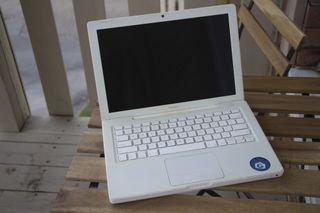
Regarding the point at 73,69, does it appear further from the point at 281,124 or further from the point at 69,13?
the point at 281,124

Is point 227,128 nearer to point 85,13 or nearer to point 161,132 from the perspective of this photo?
point 161,132

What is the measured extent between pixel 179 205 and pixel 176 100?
0.74 ft

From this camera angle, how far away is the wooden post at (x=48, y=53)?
1.33m

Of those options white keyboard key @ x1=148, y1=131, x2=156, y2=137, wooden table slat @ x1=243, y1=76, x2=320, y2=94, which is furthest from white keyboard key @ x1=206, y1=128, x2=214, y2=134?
wooden table slat @ x1=243, y1=76, x2=320, y2=94

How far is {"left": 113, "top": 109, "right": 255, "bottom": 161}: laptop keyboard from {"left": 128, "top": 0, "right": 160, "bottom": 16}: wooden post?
74 centimetres

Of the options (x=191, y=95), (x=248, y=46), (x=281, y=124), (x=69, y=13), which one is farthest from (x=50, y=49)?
(x=281, y=124)

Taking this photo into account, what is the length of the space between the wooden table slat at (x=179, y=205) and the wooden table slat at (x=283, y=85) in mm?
362

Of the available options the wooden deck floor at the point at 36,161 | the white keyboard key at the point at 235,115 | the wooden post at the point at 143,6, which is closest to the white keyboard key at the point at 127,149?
the white keyboard key at the point at 235,115

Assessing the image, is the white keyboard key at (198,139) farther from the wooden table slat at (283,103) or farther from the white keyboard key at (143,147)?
the wooden table slat at (283,103)

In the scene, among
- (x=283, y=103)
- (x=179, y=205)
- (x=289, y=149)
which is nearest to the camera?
(x=179, y=205)

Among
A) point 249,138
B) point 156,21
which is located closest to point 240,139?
point 249,138

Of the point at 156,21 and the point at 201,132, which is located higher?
the point at 156,21

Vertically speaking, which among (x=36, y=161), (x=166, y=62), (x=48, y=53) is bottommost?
(x=36, y=161)

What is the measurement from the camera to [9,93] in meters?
1.46
